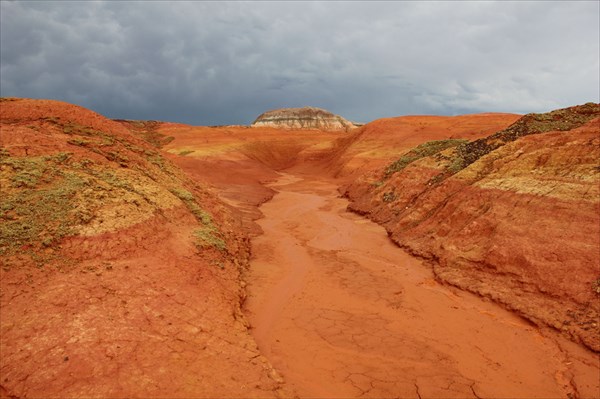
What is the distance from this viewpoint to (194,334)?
579cm

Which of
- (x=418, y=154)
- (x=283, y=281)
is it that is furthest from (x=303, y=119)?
(x=283, y=281)

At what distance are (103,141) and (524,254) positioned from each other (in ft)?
35.2

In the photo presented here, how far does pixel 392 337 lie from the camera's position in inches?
261

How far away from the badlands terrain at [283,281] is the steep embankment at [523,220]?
0.04 meters

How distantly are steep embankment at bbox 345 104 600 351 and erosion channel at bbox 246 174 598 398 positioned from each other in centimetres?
59

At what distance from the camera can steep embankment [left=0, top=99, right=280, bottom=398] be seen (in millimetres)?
4711

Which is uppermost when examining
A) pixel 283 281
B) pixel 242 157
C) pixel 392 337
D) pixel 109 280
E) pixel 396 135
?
pixel 396 135

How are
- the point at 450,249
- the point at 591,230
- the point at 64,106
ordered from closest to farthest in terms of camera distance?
the point at 591,230, the point at 450,249, the point at 64,106

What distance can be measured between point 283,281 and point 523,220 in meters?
5.75

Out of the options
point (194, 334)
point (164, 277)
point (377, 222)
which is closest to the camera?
point (194, 334)

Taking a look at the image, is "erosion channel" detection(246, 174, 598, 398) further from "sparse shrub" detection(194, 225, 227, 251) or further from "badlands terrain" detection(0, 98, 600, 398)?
"sparse shrub" detection(194, 225, 227, 251)

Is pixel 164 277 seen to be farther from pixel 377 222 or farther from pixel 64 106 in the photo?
pixel 377 222

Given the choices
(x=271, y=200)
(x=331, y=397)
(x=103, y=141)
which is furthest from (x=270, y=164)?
(x=331, y=397)

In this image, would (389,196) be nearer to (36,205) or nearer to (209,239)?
(209,239)
